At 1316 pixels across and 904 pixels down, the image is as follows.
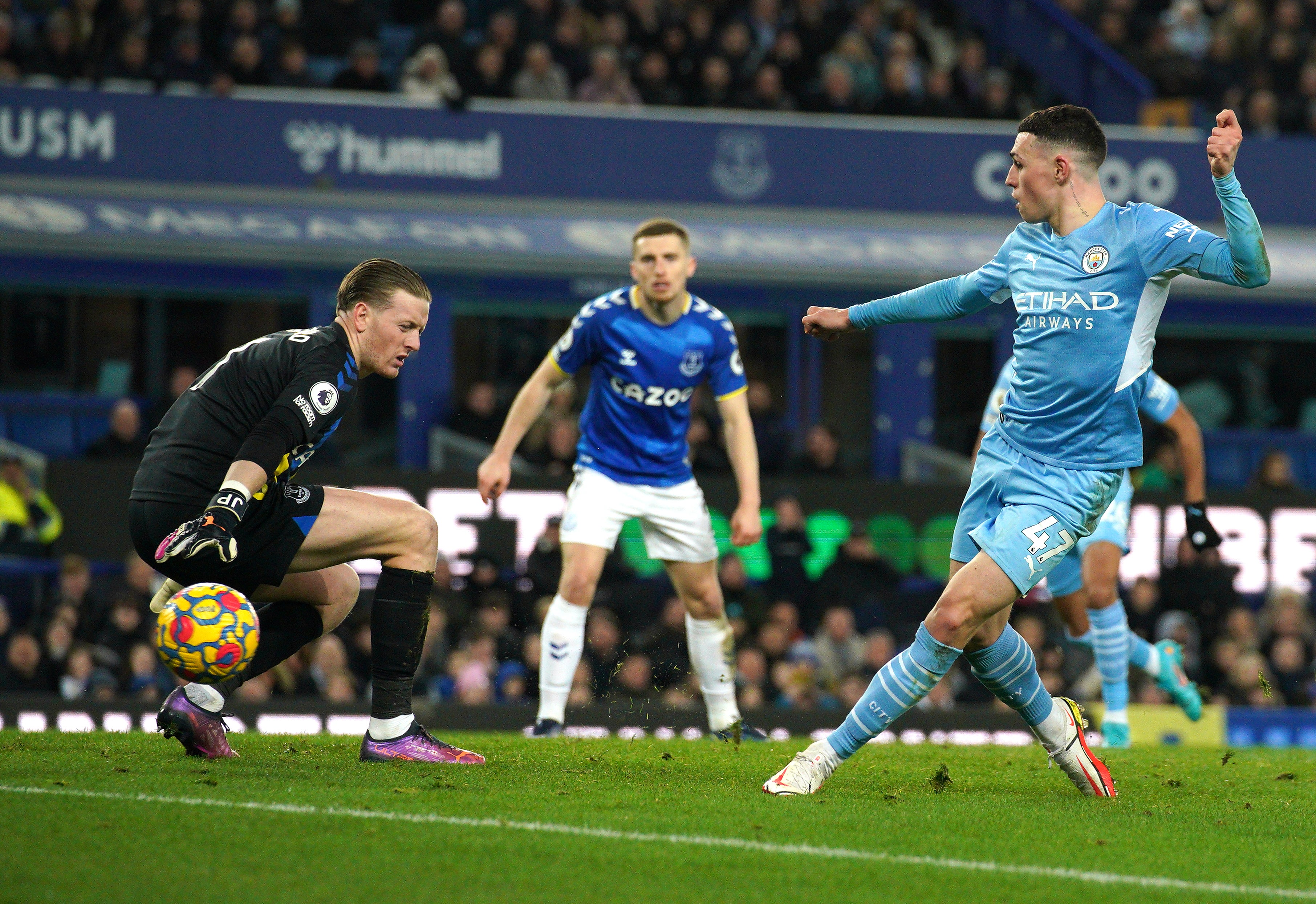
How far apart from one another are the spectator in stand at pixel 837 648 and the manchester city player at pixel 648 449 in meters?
4.15

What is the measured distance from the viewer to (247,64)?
1653 centimetres

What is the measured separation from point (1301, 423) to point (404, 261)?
10900 mm

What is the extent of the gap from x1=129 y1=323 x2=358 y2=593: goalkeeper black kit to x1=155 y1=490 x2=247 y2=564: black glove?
285mm

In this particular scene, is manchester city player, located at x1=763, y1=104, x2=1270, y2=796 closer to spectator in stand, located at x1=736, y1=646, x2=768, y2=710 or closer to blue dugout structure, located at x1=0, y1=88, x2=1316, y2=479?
spectator in stand, located at x1=736, y1=646, x2=768, y2=710

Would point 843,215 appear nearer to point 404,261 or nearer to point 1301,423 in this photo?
point 404,261

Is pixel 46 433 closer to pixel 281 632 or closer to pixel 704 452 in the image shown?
pixel 704 452

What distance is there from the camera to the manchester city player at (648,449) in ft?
28.6

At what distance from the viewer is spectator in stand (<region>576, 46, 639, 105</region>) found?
57.2ft

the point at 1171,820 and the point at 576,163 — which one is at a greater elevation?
the point at 576,163

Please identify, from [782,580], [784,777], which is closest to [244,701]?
[782,580]

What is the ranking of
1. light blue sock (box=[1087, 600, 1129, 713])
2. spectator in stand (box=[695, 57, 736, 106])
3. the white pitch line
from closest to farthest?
the white pitch line, light blue sock (box=[1087, 600, 1129, 713]), spectator in stand (box=[695, 57, 736, 106])

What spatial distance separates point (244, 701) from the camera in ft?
40.1

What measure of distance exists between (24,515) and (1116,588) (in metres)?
8.31

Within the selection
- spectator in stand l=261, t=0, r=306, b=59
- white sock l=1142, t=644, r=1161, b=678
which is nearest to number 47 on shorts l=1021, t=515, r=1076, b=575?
white sock l=1142, t=644, r=1161, b=678
